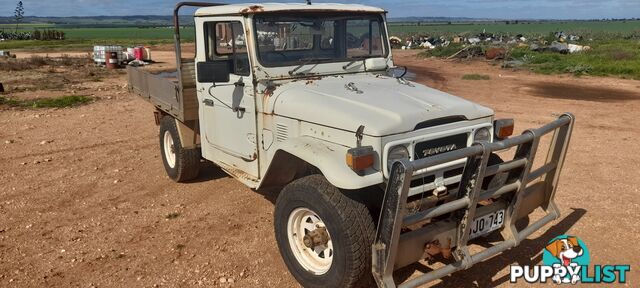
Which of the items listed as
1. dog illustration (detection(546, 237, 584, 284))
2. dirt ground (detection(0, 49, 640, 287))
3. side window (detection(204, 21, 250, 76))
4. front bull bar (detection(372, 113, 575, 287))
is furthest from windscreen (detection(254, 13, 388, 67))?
dog illustration (detection(546, 237, 584, 284))

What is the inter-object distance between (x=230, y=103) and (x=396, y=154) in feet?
6.53

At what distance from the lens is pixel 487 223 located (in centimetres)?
380

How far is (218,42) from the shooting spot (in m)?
5.14

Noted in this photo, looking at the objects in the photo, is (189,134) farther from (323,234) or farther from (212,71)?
(323,234)

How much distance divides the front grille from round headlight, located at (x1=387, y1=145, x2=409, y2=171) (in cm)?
11

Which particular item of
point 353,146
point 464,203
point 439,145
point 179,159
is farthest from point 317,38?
Answer: point 179,159

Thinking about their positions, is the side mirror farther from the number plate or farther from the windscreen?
the number plate

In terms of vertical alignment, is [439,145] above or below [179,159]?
above

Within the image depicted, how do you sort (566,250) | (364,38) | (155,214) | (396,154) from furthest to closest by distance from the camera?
(155,214), (364,38), (566,250), (396,154)

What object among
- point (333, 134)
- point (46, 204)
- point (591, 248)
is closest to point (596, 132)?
point (591, 248)

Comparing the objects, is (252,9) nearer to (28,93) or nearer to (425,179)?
(425,179)

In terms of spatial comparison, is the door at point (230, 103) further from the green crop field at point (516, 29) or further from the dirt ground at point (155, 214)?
the green crop field at point (516, 29)

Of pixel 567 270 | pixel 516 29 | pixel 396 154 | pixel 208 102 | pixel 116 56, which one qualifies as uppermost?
pixel 516 29

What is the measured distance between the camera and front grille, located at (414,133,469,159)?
3.71 metres
